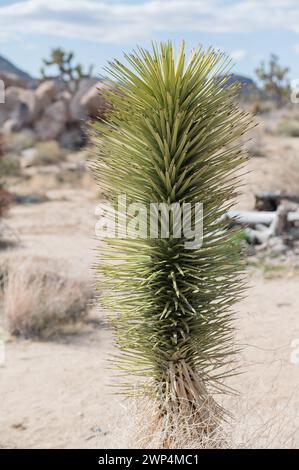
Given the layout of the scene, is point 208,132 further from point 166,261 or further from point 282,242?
point 282,242

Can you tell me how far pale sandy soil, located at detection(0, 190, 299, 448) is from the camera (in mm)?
4965

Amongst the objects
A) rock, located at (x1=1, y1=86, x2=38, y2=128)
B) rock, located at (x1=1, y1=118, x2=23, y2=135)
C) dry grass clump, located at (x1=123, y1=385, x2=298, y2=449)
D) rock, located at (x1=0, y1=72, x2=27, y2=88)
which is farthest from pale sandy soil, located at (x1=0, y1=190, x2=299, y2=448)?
rock, located at (x1=0, y1=72, x2=27, y2=88)

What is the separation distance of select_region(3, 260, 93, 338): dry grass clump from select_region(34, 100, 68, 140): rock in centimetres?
2621

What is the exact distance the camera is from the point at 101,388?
6629 millimetres

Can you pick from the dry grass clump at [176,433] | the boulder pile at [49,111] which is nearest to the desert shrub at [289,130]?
the boulder pile at [49,111]

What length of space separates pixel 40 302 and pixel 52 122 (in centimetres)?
2770

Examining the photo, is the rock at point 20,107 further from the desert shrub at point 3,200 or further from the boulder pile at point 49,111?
the desert shrub at point 3,200

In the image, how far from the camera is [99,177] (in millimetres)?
3553

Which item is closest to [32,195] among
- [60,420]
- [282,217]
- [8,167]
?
[8,167]

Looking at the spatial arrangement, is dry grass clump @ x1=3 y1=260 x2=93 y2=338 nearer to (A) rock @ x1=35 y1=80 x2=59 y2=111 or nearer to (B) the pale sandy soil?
(B) the pale sandy soil

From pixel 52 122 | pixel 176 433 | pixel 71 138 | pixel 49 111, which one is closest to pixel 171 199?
pixel 176 433

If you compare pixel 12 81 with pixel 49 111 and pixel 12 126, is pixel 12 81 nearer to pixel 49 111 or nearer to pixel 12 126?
pixel 49 111

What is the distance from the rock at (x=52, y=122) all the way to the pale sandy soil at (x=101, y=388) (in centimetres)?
2478
